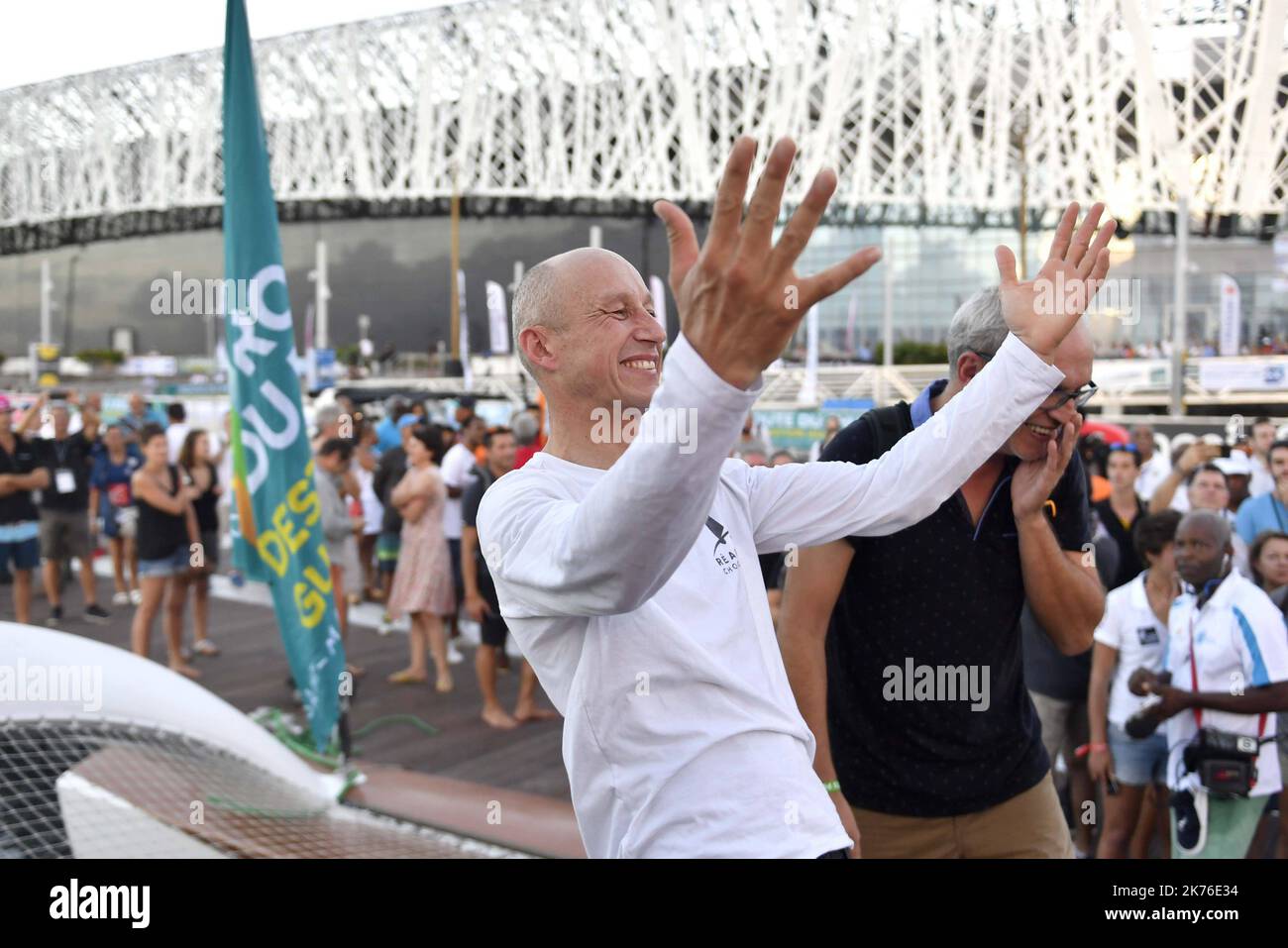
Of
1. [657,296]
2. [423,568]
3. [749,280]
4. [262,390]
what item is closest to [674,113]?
[657,296]

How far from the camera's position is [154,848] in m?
2.60

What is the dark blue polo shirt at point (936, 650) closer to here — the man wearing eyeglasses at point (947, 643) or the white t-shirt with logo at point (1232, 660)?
the man wearing eyeglasses at point (947, 643)

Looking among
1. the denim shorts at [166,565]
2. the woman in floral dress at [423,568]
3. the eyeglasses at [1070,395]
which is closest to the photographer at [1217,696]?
the eyeglasses at [1070,395]

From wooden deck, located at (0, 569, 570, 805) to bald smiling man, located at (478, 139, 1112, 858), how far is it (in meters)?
3.73

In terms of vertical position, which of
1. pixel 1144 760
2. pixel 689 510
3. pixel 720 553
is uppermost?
pixel 689 510

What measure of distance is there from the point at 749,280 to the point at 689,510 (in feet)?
0.83

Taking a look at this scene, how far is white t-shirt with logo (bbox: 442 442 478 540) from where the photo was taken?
7996mm

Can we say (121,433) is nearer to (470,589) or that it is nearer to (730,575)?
(470,589)

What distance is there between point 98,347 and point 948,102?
162 feet

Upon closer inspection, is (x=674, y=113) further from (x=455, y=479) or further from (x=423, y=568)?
(x=423, y=568)

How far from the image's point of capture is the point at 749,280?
102cm

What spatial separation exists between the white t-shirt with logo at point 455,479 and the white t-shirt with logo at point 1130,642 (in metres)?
4.98

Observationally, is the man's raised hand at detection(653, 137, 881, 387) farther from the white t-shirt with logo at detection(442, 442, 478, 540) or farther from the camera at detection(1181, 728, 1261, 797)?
the white t-shirt with logo at detection(442, 442, 478, 540)
